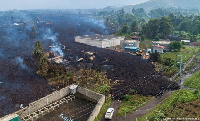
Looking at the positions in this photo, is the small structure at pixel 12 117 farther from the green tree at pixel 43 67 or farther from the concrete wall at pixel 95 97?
the green tree at pixel 43 67

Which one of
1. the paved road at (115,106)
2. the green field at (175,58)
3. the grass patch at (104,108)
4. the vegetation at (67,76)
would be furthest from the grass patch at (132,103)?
the green field at (175,58)

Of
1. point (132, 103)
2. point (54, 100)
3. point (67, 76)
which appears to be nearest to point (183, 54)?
point (132, 103)

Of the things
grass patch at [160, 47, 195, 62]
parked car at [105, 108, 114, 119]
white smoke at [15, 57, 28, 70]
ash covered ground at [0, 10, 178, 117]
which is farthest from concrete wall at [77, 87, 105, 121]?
Answer: grass patch at [160, 47, 195, 62]

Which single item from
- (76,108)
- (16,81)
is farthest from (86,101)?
(16,81)

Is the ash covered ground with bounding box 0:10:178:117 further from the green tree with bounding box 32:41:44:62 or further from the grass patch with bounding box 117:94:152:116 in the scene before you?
the green tree with bounding box 32:41:44:62

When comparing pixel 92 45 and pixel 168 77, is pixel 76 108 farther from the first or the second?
pixel 92 45

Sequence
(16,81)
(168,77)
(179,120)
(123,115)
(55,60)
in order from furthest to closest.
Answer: (55,60), (168,77), (16,81), (123,115), (179,120)
